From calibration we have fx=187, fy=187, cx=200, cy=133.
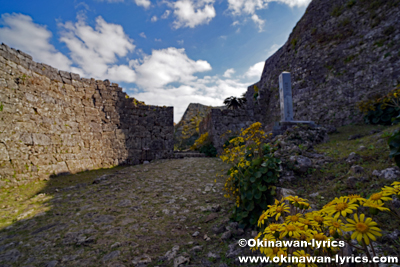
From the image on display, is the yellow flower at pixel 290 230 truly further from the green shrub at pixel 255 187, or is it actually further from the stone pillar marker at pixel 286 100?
the stone pillar marker at pixel 286 100

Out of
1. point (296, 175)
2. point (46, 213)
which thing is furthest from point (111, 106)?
point (296, 175)

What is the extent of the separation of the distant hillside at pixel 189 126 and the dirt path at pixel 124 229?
10.0 meters

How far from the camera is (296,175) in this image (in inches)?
136

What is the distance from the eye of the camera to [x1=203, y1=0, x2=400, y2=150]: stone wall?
8812 millimetres

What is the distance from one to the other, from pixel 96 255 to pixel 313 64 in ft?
47.4

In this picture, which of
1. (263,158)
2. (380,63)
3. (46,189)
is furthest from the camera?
(380,63)

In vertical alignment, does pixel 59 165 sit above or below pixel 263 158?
below

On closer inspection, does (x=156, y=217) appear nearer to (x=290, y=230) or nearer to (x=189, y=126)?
(x=290, y=230)

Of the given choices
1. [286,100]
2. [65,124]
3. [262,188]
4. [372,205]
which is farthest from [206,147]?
[372,205]

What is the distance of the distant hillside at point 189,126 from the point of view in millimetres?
15461

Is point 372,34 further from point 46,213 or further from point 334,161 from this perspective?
point 46,213

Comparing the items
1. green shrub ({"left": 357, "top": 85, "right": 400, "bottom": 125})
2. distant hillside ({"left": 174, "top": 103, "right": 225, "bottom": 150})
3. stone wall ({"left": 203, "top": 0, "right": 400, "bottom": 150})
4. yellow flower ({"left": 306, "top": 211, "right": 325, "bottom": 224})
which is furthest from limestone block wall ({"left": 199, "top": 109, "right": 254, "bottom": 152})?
yellow flower ({"left": 306, "top": 211, "right": 325, "bottom": 224})

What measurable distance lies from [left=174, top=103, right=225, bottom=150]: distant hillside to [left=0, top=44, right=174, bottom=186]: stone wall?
16.7 feet

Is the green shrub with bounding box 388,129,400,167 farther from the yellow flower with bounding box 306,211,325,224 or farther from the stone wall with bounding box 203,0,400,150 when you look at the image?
the stone wall with bounding box 203,0,400,150
